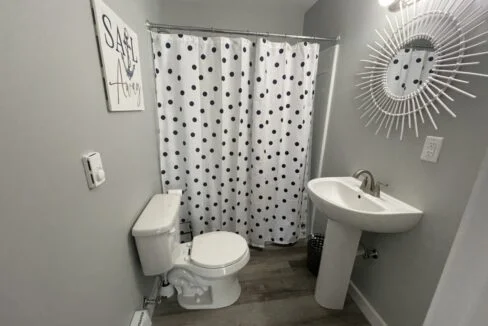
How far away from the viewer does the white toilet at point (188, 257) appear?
1076 mm

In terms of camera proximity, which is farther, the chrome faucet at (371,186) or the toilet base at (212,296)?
the toilet base at (212,296)

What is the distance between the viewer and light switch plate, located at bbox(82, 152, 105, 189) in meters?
0.68

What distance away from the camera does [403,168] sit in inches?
42.8

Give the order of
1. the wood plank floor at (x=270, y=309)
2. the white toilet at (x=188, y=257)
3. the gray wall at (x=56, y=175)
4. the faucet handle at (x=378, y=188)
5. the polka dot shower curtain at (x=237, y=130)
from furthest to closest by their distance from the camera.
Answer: the polka dot shower curtain at (x=237, y=130), the wood plank floor at (x=270, y=309), the faucet handle at (x=378, y=188), the white toilet at (x=188, y=257), the gray wall at (x=56, y=175)

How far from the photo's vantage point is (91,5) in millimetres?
710

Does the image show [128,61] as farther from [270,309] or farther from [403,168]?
[270,309]

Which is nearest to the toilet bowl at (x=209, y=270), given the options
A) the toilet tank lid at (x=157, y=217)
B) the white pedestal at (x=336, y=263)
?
the toilet tank lid at (x=157, y=217)

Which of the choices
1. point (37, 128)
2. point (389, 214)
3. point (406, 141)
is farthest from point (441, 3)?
point (37, 128)

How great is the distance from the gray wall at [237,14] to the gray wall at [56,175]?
3.58 feet

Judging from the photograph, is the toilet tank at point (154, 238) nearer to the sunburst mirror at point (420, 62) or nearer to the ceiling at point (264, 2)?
the sunburst mirror at point (420, 62)

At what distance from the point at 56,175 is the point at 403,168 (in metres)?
1.47

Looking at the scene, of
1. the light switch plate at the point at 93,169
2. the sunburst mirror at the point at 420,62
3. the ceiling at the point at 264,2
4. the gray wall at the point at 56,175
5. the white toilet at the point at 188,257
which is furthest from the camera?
the ceiling at the point at 264,2

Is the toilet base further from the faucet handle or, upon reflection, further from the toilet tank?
the faucet handle

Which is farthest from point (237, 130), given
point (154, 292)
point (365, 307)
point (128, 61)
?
point (365, 307)
